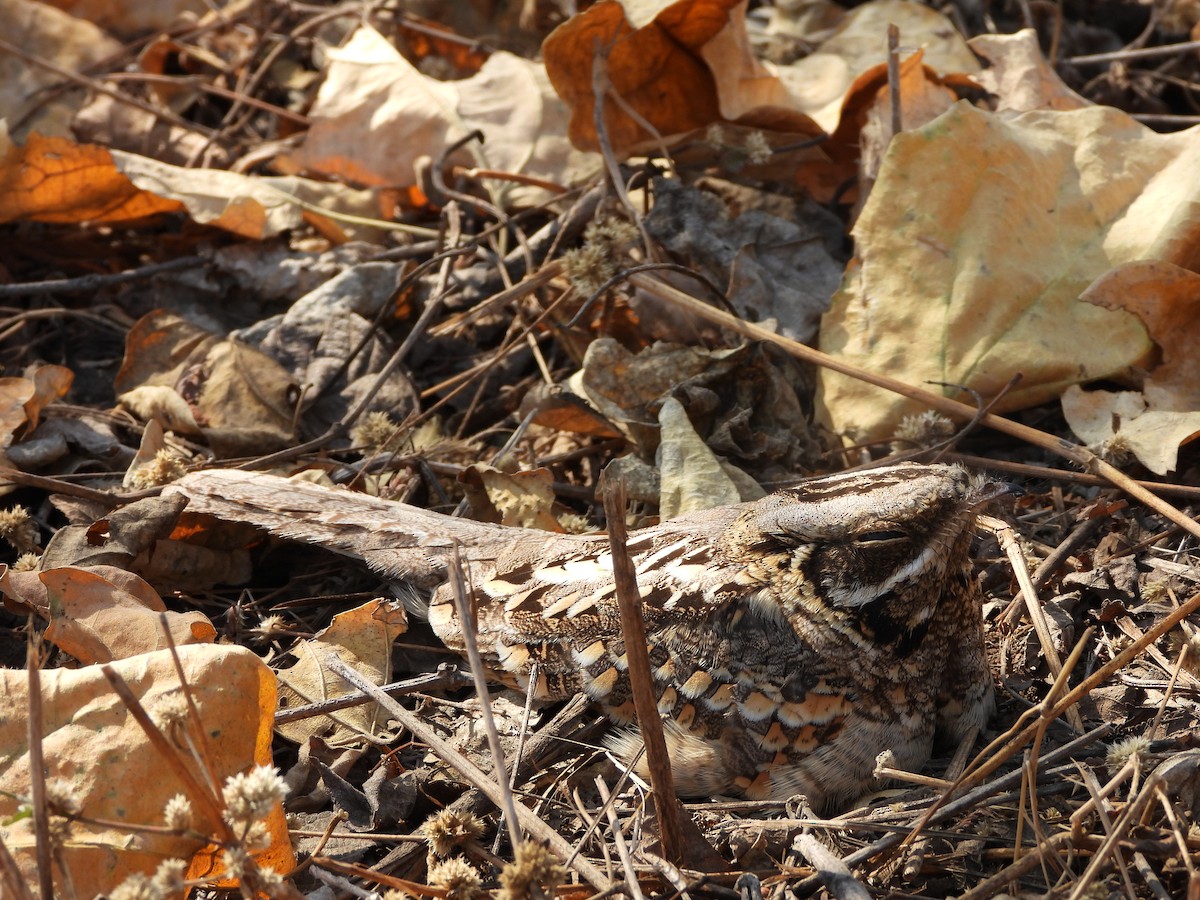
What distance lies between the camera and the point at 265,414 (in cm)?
331

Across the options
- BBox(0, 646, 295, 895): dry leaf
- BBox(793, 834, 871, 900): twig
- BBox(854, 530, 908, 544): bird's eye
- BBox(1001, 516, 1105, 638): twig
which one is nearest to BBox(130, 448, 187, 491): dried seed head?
BBox(0, 646, 295, 895): dry leaf

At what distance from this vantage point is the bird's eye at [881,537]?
2250 millimetres

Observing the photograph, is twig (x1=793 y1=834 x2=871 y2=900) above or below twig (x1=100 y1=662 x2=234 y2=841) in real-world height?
below

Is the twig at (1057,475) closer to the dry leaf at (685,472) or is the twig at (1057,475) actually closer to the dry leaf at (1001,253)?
the dry leaf at (1001,253)

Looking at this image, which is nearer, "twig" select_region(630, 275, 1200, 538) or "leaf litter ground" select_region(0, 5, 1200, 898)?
"leaf litter ground" select_region(0, 5, 1200, 898)

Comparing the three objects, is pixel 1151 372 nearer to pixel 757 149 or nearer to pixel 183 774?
pixel 757 149

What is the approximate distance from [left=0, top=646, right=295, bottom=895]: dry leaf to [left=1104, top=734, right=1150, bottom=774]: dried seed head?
1547 millimetres

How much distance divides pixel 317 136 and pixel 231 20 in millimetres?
1100

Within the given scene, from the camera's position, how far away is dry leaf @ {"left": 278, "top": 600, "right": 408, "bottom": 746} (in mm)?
2461

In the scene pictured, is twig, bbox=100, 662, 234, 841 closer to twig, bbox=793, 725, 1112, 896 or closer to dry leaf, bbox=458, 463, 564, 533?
twig, bbox=793, 725, 1112, 896

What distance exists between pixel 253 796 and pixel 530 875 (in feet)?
1.46

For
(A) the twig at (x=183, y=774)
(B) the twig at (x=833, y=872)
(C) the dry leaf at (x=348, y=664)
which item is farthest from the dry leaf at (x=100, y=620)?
(B) the twig at (x=833, y=872)

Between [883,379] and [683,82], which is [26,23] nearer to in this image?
[683,82]

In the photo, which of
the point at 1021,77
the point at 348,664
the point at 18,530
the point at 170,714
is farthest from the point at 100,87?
the point at 1021,77
